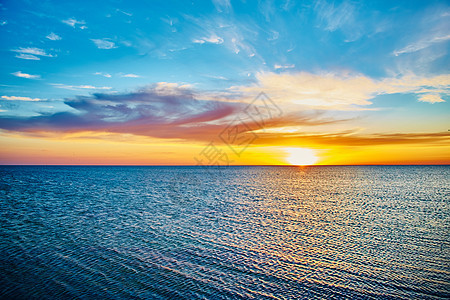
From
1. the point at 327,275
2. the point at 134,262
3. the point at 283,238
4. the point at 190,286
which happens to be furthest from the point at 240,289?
the point at 283,238

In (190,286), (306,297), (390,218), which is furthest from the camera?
(390,218)

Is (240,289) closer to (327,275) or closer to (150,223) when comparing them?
(327,275)

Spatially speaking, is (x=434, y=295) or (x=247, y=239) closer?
(x=434, y=295)

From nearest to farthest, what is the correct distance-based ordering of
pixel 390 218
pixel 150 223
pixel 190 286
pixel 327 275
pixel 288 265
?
pixel 190 286 < pixel 327 275 < pixel 288 265 < pixel 150 223 < pixel 390 218

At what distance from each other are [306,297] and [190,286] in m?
6.82

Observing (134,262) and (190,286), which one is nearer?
(190,286)

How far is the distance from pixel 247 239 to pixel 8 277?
18161mm

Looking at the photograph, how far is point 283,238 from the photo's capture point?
24.4 m

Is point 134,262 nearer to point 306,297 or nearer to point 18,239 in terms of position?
point 306,297

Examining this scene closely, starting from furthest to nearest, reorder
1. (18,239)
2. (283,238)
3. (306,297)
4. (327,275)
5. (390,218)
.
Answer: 1. (390,218)
2. (283,238)
3. (18,239)
4. (327,275)
5. (306,297)

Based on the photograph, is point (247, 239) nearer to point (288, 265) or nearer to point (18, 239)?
point (288, 265)

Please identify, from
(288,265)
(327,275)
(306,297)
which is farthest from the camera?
(288,265)

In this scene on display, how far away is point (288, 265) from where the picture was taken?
17.9m

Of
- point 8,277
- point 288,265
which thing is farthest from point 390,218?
point 8,277
